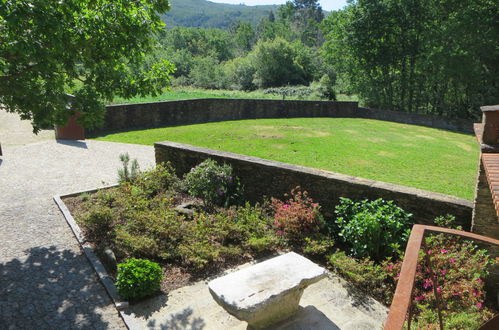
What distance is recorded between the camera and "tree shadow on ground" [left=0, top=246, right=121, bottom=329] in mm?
4836

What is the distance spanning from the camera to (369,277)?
5.75m

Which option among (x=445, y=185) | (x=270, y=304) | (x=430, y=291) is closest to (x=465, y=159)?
(x=445, y=185)

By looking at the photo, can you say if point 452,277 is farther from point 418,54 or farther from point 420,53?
point 418,54

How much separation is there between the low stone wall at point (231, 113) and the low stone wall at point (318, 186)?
9.54 metres

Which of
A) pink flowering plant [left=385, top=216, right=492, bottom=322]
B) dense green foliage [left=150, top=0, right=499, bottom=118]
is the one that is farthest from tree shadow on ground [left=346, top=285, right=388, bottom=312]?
dense green foliage [left=150, top=0, right=499, bottom=118]

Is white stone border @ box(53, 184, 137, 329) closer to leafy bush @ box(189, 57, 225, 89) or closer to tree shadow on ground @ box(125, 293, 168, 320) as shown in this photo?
tree shadow on ground @ box(125, 293, 168, 320)

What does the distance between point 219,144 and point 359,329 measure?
39.5 feet

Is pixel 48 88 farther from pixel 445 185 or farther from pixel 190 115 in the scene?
pixel 190 115

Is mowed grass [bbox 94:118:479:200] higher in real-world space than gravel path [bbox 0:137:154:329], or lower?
higher

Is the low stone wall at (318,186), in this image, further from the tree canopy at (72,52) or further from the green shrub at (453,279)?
the tree canopy at (72,52)

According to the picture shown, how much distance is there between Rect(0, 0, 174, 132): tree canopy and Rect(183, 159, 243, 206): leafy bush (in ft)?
7.01

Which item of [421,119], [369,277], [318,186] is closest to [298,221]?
[318,186]

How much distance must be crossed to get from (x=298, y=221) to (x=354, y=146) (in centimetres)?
996

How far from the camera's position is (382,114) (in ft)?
91.4
